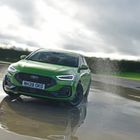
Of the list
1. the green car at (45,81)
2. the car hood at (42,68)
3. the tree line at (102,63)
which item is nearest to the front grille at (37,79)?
the green car at (45,81)

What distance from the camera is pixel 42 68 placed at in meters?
12.1

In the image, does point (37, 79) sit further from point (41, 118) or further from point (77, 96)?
point (41, 118)

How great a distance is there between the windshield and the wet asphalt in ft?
3.65

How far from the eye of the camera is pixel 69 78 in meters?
12.1

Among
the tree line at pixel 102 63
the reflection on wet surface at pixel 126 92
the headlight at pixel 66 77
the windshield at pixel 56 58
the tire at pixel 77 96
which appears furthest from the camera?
the tree line at pixel 102 63

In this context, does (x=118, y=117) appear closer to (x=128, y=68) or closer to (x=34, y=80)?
(x=34, y=80)

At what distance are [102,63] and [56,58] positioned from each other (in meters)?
35.0

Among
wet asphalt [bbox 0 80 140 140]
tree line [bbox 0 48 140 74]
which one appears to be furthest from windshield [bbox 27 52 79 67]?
tree line [bbox 0 48 140 74]

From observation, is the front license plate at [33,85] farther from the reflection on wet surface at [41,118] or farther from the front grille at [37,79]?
the reflection on wet surface at [41,118]

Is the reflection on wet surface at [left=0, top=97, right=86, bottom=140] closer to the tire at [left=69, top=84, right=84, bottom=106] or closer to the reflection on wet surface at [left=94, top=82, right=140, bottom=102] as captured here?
the tire at [left=69, top=84, right=84, bottom=106]

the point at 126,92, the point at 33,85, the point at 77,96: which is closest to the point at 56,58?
the point at 77,96

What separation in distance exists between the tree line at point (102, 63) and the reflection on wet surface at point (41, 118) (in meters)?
33.2

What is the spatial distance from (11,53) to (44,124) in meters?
40.6

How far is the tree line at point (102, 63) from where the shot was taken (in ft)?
152
